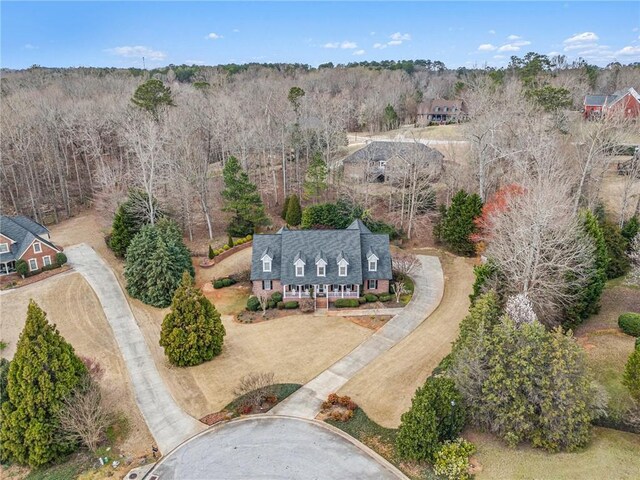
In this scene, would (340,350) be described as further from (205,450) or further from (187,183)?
(187,183)

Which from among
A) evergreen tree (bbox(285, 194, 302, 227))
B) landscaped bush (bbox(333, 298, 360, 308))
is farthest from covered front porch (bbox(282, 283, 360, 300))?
evergreen tree (bbox(285, 194, 302, 227))

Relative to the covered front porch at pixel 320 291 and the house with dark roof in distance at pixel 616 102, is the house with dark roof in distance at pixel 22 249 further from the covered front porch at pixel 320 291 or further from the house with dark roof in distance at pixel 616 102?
the house with dark roof in distance at pixel 616 102

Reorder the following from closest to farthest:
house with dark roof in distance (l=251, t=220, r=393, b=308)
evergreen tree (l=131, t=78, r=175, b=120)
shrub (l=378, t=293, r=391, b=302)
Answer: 1. house with dark roof in distance (l=251, t=220, r=393, b=308)
2. shrub (l=378, t=293, r=391, b=302)
3. evergreen tree (l=131, t=78, r=175, b=120)

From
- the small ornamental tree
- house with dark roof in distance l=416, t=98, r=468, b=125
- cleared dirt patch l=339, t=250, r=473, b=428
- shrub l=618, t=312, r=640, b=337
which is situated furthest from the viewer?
house with dark roof in distance l=416, t=98, r=468, b=125

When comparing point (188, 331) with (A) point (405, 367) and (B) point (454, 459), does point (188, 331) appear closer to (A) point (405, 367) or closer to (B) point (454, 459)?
(A) point (405, 367)

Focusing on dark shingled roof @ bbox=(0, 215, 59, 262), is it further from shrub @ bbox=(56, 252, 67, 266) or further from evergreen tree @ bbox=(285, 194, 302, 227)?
evergreen tree @ bbox=(285, 194, 302, 227)

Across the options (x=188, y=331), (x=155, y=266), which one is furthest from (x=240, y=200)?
(x=188, y=331)

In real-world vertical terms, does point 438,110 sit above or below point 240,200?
above
